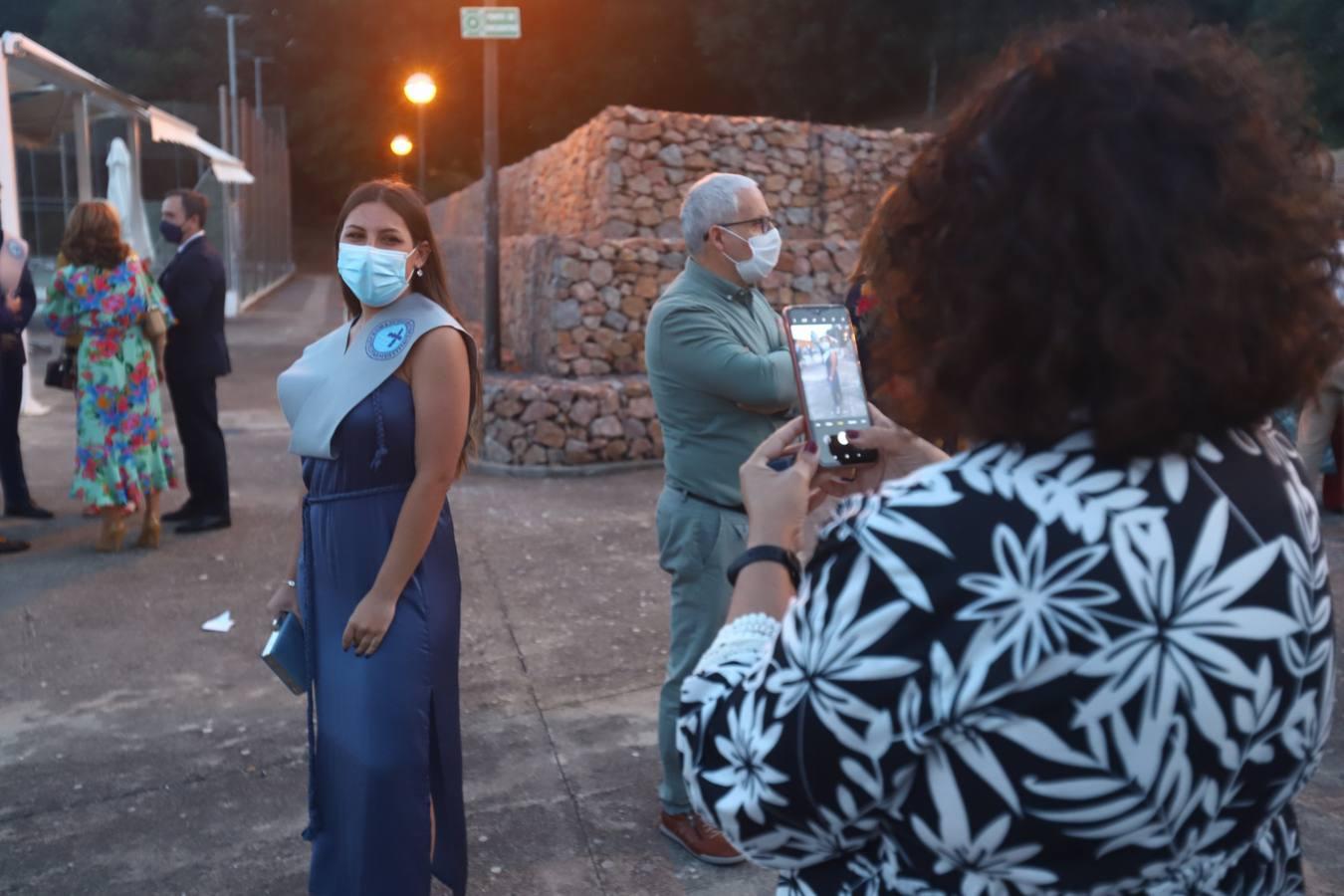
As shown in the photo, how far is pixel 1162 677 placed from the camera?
1.02 meters

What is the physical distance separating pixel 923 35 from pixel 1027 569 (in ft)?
136

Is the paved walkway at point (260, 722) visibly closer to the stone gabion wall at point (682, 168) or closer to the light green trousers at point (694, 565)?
the light green trousers at point (694, 565)

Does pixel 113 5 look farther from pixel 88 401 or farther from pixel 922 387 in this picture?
pixel 922 387

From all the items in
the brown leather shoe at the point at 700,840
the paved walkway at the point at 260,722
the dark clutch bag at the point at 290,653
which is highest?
the dark clutch bag at the point at 290,653

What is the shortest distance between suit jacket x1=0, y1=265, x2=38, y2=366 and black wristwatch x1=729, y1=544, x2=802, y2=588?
6.89 metres

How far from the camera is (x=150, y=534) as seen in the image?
6609 mm

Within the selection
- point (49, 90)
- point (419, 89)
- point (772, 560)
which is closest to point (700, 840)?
point (772, 560)

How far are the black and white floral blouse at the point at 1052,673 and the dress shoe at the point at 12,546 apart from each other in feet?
21.0

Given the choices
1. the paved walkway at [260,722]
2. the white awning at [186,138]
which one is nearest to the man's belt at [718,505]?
the paved walkway at [260,722]

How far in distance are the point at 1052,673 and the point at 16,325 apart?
7.49 meters

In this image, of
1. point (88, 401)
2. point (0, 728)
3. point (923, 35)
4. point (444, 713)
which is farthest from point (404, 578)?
point (923, 35)

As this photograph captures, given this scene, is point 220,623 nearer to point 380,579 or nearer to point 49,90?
point 380,579

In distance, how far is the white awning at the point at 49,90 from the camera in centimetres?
1088

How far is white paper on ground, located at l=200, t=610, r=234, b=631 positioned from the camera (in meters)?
5.27
